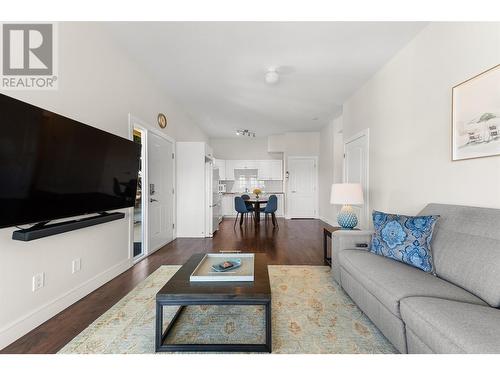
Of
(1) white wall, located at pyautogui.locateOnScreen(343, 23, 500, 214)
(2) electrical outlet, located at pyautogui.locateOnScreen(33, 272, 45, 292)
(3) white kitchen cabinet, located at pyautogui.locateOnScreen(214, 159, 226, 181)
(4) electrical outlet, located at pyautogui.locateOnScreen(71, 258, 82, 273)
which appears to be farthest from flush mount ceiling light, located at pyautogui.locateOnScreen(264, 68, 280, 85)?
(3) white kitchen cabinet, located at pyautogui.locateOnScreen(214, 159, 226, 181)

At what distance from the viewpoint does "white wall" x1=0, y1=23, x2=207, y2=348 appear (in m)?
1.65

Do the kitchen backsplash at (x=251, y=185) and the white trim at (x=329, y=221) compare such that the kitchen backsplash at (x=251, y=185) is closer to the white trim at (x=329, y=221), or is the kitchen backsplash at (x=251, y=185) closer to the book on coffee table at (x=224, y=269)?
the white trim at (x=329, y=221)

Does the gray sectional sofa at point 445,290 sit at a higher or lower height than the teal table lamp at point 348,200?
lower

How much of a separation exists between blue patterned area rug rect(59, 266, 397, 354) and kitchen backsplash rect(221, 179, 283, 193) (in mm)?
5932

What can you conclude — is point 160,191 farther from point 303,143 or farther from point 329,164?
point 303,143

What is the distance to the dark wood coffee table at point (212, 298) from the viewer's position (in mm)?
1425

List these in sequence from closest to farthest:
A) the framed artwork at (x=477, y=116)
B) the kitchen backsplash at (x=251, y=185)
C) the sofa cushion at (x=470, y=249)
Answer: the sofa cushion at (x=470, y=249) < the framed artwork at (x=477, y=116) < the kitchen backsplash at (x=251, y=185)

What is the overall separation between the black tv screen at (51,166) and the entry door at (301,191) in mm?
5649

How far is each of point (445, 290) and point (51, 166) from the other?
9.41 feet

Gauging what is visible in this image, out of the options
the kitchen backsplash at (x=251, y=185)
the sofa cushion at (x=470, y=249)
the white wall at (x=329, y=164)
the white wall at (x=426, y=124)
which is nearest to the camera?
the sofa cushion at (x=470, y=249)

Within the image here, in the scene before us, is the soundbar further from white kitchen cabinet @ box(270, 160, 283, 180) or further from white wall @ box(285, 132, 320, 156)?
white kitchen cabinet @ box(270, 160, 283, 180)

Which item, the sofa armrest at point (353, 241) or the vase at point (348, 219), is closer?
the sofa armrest at point (353, 241)

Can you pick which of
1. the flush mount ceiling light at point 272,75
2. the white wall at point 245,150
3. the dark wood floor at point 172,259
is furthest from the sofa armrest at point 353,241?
the white wall at point 245,150
